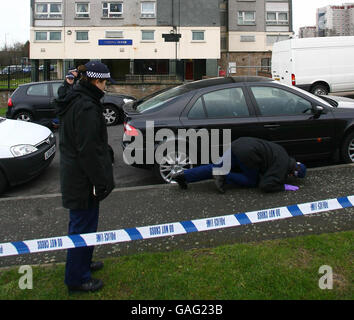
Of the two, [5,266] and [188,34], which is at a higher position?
[188,34]

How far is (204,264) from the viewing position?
3.54 metres

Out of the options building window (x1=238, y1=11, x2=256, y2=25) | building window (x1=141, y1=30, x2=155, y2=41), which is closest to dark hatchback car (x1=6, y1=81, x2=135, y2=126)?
building window (x1=141, y1=30, x2=155, y2=41)

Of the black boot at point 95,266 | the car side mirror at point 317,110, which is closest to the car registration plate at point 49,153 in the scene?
the black boot at point 95,266

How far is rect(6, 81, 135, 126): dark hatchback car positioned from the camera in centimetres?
1220

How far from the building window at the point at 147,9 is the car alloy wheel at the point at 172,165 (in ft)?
110

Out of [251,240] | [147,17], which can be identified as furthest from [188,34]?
[251,240]

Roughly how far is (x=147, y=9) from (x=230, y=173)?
1364 inches

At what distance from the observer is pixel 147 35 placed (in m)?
36.6

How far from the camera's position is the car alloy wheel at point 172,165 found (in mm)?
5914

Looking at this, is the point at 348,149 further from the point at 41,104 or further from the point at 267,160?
the point at 41,104

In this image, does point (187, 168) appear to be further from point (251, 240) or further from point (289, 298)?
point (289, 298)

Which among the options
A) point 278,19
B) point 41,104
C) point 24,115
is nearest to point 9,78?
point 24,115

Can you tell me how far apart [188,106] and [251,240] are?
2565 millimetres

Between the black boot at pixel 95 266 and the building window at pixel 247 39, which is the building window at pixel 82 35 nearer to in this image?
the building window at pixel 247 39
